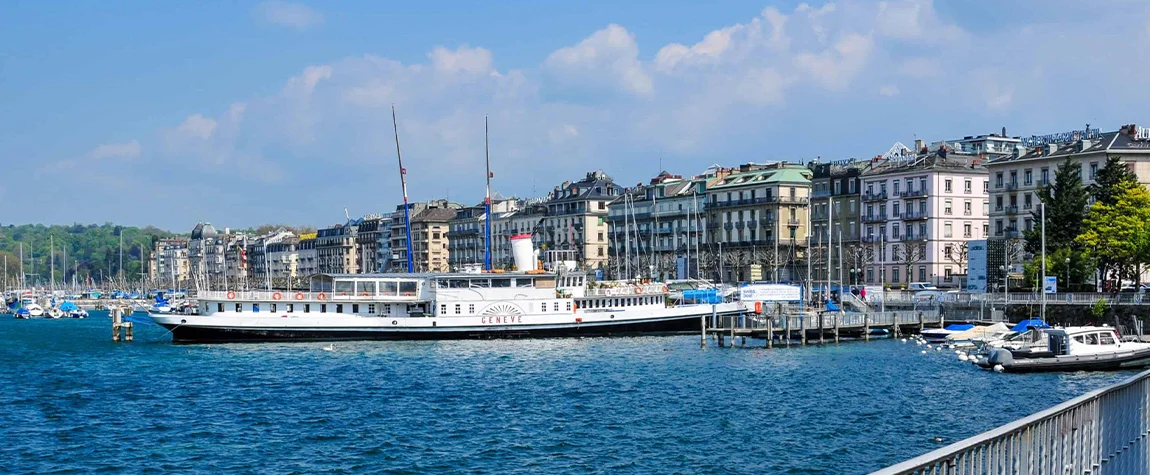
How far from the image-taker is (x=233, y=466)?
100 ft

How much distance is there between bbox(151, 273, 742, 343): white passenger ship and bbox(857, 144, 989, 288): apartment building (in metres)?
41.8

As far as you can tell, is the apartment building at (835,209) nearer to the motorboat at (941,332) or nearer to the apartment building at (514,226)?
the apartment building at (514,226)

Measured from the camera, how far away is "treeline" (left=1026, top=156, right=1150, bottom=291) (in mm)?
78438

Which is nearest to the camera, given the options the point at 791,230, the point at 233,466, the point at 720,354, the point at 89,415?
the point at 233,466

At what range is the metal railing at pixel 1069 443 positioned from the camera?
389 inches

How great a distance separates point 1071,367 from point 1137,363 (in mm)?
2933

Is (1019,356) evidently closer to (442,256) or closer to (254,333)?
(254,333)

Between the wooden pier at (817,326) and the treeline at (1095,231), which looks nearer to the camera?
the wooden pier at (817,326)

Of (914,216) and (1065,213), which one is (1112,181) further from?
(914,216)

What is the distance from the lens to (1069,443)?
1237 centimetres

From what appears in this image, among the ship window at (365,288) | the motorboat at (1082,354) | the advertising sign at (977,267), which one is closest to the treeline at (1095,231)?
the advertising sign at (977,267)

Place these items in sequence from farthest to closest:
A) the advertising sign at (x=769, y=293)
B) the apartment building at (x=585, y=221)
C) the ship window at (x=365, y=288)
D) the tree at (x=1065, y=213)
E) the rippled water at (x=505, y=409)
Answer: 1. the apartment building at (x=585, y=221)
2. the tree at (x=1065, y=213)
3. the advertising sign at (x=769, y=293)
4. the ship window at (x=365, y=288)
5. the rippled water at (x=505, y=409)

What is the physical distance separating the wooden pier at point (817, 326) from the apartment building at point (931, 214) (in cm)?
3633

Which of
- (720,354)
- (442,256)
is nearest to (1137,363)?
(720,354)
